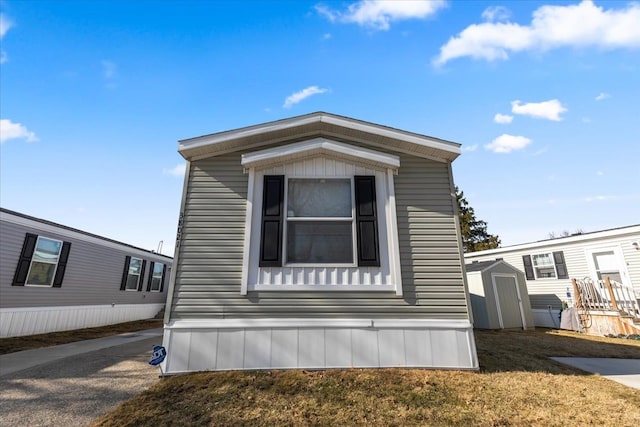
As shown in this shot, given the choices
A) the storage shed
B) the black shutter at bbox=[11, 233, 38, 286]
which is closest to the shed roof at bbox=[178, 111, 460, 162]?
the storage shed

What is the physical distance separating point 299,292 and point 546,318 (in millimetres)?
13778

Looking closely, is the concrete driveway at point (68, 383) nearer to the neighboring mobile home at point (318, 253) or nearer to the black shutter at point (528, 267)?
the neighboring mobile home at point (318, 253)

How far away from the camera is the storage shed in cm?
1051

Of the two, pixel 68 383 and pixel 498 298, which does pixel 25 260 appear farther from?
pixel 498 298

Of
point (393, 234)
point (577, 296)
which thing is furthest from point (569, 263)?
point (393, 234)

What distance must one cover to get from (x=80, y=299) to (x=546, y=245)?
20.6m

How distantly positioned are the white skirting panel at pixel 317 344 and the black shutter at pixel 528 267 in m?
12.5

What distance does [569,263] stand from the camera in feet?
41.1

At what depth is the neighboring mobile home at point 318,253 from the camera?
4.32m

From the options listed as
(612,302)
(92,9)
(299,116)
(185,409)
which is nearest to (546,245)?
(612,302)

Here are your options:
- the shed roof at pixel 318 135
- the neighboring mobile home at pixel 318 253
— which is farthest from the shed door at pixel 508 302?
the shed roof at pixel 318 135

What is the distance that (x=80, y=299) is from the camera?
10766 mm

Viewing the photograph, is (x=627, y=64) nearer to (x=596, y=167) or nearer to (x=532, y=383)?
(x=596, y=167)

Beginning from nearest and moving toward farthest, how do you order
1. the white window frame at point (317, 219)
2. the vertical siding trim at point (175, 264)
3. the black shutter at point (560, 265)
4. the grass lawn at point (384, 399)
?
1. the grass lawn at point (384, 399)
2. the vertical siding trim at point (175, 264)
3. the white window frame at point (317, 219)
4. the black shutter at point (560, 265)
